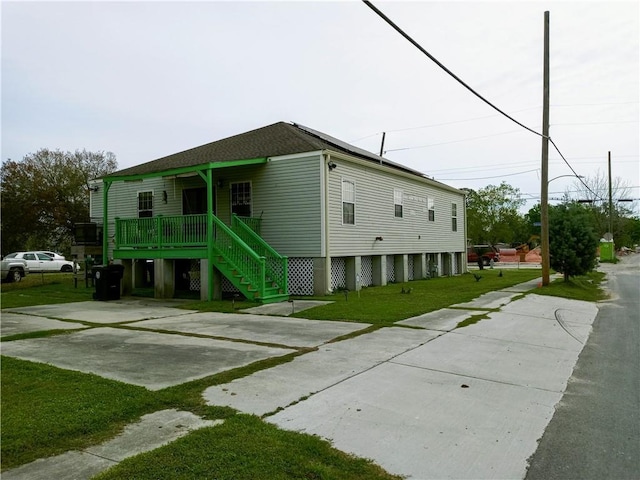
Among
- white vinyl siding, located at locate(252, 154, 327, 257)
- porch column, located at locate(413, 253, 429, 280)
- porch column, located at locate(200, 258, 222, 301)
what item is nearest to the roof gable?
white vinyl siding, located at locate(252, 154, 327, 257)

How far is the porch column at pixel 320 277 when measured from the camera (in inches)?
587

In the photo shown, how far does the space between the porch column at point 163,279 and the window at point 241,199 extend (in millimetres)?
2868

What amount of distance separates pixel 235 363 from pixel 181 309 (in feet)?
21.8

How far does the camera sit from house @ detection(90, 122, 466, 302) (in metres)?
14.0

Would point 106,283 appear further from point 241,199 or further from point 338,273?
point 338,273

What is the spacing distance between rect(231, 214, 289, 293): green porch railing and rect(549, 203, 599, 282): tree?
10.5 metres

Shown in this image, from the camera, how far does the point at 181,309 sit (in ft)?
41.0

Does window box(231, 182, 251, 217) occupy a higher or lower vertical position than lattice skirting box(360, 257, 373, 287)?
higher

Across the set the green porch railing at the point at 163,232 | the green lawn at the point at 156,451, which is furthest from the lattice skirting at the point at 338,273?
the green lawn at the point at 156,451

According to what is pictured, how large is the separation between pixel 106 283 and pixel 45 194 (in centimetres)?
2900

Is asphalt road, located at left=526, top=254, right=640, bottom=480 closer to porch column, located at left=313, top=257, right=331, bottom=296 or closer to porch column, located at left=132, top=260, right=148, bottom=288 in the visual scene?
porch column, located at left=313, top=257, right=331, bottom=296

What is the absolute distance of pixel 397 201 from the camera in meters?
19.7

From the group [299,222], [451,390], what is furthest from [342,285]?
[451,390]

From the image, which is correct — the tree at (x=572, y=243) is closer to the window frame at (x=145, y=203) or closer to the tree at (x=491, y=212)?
the window frame at (x=145, y=203)
